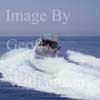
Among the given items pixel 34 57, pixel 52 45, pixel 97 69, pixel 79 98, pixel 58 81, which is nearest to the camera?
pixel 79 98

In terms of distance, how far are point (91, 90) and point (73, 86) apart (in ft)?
7.03

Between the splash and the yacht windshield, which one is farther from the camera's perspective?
the yacht windshield

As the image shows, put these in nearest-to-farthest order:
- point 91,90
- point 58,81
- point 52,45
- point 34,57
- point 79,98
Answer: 1. point 79,98
2. point 91,90
3. point 58,81
4. point 34,57
5. point 52,45

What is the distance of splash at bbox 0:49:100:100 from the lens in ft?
88.7

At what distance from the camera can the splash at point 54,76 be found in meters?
27.0

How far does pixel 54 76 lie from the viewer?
33781 millimetres

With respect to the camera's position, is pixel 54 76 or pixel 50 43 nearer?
pixel 54 76

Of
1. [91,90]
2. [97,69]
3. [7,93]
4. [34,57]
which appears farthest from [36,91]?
[34,57]

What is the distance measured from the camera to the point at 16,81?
31.5 metres

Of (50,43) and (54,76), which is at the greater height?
(50,43)

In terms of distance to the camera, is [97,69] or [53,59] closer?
[97,69]

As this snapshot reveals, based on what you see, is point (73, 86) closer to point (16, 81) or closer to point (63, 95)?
point (63, 95)

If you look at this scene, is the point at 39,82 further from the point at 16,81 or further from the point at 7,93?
the point at 7,93

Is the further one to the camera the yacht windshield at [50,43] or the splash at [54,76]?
the yacht windshield at [50,43]
